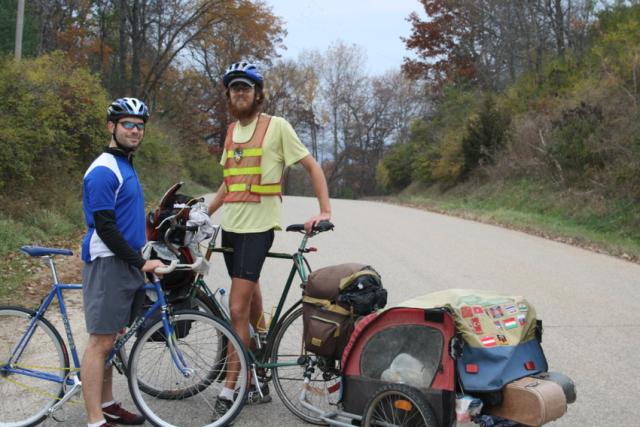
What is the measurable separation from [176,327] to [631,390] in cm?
335

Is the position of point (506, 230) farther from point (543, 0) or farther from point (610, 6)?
point (543, 0)

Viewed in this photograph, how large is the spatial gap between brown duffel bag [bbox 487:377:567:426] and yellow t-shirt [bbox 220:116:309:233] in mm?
1759

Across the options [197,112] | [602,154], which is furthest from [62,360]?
[197,112]

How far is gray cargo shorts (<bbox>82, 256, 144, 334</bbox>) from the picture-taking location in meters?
3.52

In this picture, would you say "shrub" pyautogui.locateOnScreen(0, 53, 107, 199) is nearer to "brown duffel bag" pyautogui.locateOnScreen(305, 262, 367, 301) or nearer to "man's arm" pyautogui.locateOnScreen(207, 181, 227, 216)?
"man's arm" pyautogui.locateOnScreen(207, 181, 227, 216)

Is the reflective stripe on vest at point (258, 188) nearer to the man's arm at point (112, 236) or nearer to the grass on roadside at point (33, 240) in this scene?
the man's arm at point (112, 236)

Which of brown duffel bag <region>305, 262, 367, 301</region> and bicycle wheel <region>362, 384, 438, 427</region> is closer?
bicycle wheel <region>362, 384, 438, 427</region>

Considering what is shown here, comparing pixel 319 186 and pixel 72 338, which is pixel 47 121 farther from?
pixel 319 186

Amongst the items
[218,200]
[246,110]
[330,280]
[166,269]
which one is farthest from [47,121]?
[330,280]

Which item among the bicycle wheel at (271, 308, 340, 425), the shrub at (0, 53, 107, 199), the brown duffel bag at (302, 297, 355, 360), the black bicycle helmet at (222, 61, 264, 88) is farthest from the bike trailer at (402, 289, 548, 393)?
→ the shrub at (0, 53, 107, 199)

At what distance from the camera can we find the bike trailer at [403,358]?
3.16 m

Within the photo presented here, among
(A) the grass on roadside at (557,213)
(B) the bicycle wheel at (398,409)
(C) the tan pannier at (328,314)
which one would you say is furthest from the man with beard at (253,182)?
(A) the grass on roadside at (557,213)

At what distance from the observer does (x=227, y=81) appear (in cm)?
397

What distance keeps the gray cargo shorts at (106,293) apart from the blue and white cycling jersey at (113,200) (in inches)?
2.8
